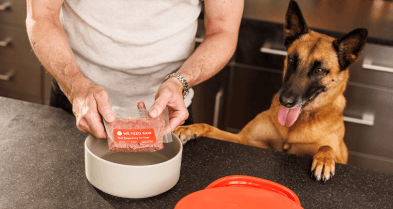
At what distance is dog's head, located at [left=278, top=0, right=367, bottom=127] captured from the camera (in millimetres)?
1291

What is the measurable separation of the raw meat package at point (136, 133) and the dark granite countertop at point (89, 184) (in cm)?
9

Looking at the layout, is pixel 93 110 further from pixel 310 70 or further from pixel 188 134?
pixel 310 70

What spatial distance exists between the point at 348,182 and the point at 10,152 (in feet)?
2.23

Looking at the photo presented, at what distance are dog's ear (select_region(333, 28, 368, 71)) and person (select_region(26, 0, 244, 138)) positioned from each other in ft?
1.56

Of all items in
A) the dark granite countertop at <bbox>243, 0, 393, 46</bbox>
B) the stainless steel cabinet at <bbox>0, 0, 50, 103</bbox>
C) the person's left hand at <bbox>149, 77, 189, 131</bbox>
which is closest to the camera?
the person's left hand at <bbox>149, 77, 189, 131</bbox>

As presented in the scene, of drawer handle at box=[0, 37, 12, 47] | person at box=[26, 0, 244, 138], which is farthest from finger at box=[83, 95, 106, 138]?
drawer handle at box=[0, 37, 12, 47]

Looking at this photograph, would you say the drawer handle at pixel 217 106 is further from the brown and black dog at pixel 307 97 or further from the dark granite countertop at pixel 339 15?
the brown and black dog at pixel 307 97

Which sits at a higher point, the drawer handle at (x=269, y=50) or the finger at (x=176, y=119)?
the finger at (x=176, y=119)

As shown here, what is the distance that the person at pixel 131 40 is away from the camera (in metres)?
0.88

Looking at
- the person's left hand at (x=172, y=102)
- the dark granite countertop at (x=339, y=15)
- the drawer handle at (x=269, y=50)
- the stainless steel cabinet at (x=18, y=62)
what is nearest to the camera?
the person's left hand at (x=172, y=102)

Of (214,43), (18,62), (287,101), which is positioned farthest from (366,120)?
(18,62)

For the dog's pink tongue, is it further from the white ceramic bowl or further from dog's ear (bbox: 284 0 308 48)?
the white ceramic bowl

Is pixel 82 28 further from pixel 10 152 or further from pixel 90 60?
pixel 10 152

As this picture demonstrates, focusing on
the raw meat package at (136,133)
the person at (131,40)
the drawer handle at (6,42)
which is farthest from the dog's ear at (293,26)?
the drawer handle at (6,42)
